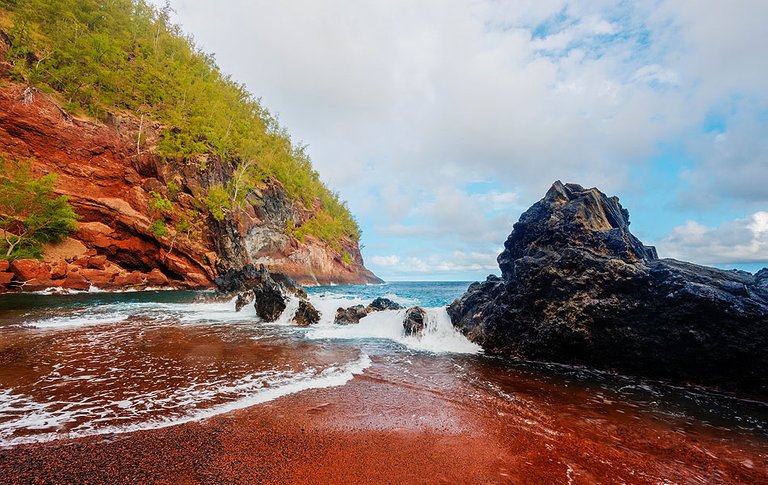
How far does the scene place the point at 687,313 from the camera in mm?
6547

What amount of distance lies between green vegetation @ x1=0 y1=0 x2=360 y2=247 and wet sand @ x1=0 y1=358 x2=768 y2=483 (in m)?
34.5

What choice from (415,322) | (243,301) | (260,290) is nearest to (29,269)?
(243,301)

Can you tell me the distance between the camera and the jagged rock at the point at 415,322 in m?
11.3

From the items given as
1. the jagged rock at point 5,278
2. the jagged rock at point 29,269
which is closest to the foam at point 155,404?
the jagged rock at point 5,278

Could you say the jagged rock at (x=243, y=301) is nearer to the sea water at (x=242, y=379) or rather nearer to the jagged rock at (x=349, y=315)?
the sea water at (x=242, y=379)

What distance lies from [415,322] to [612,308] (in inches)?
244

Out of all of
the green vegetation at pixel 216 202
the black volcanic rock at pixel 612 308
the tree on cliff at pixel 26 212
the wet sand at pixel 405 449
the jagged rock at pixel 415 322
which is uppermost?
the green vegetation at pixel 216 202

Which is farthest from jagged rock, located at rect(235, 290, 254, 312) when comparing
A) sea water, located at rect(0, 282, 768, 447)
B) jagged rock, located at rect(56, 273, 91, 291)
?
jagged rock, located at rect(56, 273, 91, 291)

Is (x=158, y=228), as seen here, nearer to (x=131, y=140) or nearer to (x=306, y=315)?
(x=131, y=140)

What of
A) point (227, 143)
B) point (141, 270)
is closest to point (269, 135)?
point (227, 143)

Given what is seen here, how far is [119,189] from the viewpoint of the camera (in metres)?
28.3

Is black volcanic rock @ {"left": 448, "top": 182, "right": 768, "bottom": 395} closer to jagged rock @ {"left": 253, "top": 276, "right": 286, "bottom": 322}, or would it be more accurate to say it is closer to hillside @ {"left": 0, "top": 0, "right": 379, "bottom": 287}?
jagged rock @ {"left": 253, "top": 276, "right": 286, "bottom": 322}

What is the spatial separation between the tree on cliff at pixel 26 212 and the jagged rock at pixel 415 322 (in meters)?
27.6

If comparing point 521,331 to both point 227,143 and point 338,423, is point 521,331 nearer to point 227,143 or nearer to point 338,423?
point 338,423
